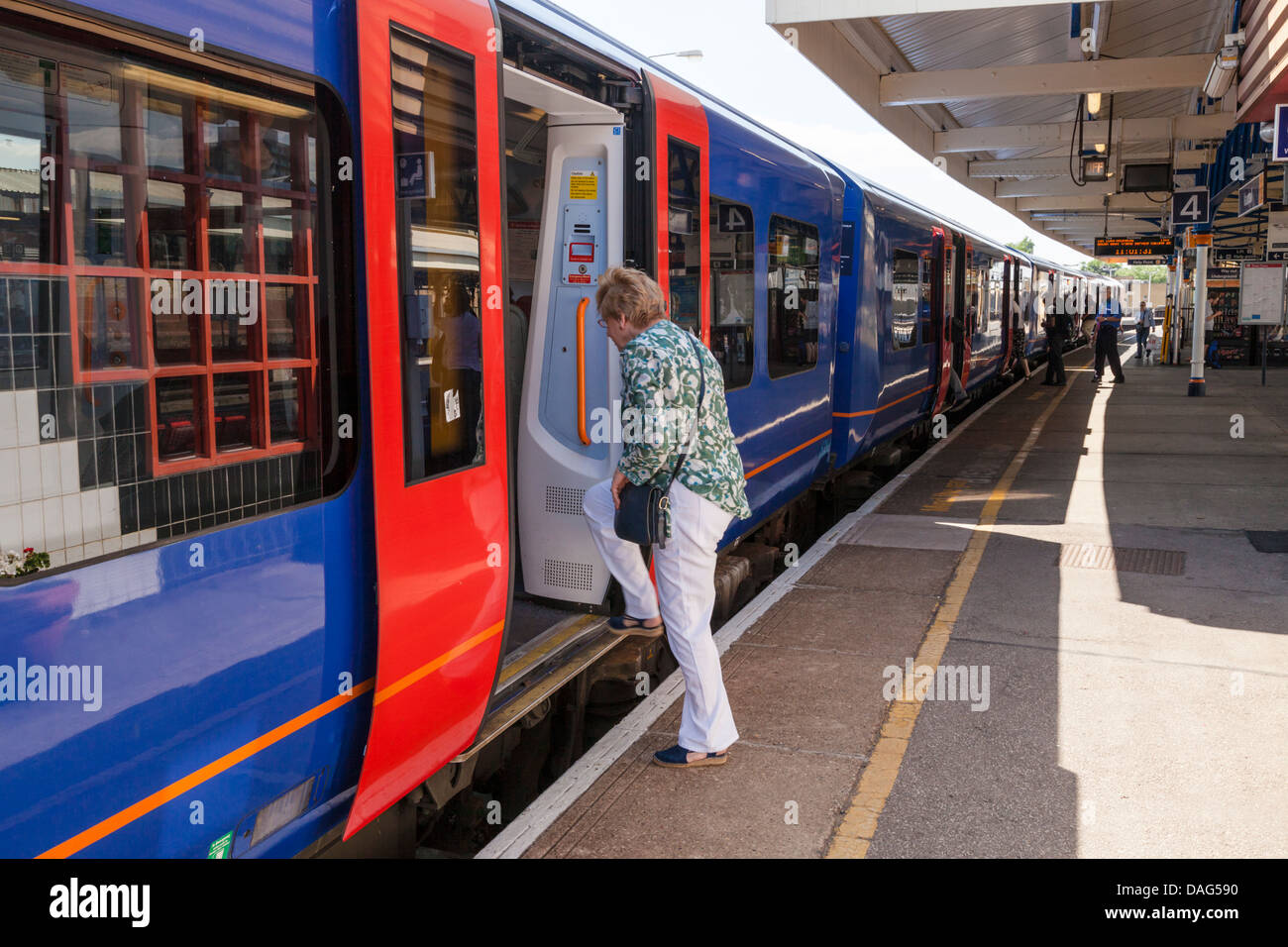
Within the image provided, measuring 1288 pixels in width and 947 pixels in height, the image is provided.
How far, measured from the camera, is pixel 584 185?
4.82 meters

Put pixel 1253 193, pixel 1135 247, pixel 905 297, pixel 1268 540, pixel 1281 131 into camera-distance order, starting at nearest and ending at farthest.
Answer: pixel 1268 540 < pixel 1281 131 < pixel 905 297 < pixel 1253 193 < pixel 1135 247

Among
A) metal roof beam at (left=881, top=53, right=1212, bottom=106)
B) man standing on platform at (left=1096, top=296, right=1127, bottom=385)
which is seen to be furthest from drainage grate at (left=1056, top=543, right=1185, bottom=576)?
man standing on platform at (left=1096, top=296, right=1127, bottom=385)

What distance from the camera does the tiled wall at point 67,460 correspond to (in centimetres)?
206

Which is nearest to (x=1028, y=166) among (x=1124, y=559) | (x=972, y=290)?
(x=972, y=290)

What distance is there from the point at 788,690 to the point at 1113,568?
328cm

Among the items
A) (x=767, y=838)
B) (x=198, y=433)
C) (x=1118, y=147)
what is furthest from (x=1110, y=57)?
(x=198, y=433)

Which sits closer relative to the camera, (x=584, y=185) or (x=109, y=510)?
(x=109, y=510)

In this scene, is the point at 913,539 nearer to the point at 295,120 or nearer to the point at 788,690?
the point at 788,690

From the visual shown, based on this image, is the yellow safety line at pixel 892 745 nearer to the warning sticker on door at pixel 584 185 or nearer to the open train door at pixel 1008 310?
the warning sticker on door at pixel 584 185

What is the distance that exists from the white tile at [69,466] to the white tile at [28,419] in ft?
0.19

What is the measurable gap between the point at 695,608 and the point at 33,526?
248 centimetres

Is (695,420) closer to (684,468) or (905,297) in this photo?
(684,468)

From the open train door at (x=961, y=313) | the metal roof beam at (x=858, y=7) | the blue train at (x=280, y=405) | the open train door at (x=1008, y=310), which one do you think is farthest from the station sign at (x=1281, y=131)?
the open train door at (x=1008, y=310)

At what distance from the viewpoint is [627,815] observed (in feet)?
12.7
